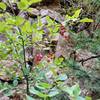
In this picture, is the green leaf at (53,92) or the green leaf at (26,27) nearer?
the green leaf at (53,92)

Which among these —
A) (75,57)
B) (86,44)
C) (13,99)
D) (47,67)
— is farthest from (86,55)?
(47,67)

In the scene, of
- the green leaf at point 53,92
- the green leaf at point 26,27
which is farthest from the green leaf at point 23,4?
the green leaf at point 53,92

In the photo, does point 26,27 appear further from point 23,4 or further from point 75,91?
point 75,91

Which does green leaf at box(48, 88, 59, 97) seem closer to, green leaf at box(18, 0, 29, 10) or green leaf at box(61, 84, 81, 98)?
green leaf at box(61, 84, 81, 98)

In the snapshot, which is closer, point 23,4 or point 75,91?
point 75,91

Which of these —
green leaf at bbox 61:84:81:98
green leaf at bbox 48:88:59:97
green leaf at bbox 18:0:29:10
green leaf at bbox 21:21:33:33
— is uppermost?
green leaf at bbox 18:0:29:10

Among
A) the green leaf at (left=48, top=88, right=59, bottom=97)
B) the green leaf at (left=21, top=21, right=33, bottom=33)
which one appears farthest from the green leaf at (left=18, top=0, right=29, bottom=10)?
the green leaf at (left=48, top=88, right=59, bottom=97)

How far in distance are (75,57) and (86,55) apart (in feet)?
0.31

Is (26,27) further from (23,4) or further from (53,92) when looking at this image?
(53,92)

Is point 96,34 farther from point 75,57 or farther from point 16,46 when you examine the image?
point 16,46

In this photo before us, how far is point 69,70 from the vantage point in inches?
85.0

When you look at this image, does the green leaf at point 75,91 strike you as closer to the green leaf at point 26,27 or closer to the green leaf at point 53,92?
the green leaf at point 53,92

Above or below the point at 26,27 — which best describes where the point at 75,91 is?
below

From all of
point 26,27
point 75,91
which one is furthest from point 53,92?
point 26,27
